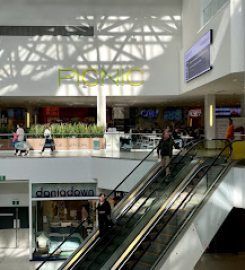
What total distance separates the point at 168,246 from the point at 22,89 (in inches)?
624

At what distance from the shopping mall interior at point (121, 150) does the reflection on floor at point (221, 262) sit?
0.24ft

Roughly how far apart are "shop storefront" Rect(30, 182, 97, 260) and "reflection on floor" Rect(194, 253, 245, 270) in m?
4.36

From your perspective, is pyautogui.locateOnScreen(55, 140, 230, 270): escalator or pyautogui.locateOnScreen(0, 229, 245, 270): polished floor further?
pyautogui.locateOnScreen(0, 229, 245, 270): polished floor

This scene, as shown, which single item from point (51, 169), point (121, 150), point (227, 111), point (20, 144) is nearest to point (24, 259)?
point (51, 169)

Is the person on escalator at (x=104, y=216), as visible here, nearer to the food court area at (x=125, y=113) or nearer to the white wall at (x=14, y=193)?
the white wall at (x=14, y=193)

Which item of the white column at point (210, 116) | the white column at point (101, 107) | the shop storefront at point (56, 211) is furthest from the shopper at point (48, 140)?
the white column at point (210, 116)

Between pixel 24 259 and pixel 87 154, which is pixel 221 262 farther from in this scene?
pixel 24 259

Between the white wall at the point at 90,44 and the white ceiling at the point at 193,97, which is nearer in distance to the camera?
the white ceiling at the point at 193,97

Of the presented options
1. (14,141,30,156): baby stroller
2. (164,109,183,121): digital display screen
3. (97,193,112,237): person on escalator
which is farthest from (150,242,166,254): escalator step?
(164,109,183,121): digital display screen

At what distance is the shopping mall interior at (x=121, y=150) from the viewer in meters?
11.2

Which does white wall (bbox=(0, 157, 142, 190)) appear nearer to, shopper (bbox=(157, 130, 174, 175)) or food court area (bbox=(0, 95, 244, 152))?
shopper (bbox=(157, 130, 174, 175))

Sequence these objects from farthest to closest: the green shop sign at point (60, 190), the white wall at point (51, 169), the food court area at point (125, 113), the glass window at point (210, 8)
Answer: the food court area at point (125, 113), the green shop sign at point (60, 190), the white wall at point (51, 169), the glass window at point (210, 8)

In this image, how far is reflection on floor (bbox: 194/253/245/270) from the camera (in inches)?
698

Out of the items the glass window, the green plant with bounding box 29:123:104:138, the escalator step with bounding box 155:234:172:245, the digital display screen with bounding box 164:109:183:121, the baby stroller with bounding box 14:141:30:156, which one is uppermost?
the glass window
